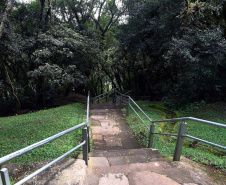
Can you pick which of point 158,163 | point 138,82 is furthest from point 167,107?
point 138,82

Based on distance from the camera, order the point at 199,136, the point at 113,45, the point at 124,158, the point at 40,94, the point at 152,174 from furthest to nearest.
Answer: the point at 113,45, the point at 40,94, the point at 199,136, the point at 124,158, the point at 152,174

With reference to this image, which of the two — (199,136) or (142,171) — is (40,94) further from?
(142,171)

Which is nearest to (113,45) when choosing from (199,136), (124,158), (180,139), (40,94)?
(40,94)

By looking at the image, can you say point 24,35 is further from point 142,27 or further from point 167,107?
point 167,107

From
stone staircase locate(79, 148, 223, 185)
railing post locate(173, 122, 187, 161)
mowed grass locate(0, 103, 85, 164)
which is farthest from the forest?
stone staircase locate(79, 148, 223, 185)

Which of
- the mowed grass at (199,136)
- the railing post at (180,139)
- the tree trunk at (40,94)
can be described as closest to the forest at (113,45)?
the tree trunk at (40,94)

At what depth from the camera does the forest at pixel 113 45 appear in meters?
6.34

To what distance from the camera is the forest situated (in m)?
6.34

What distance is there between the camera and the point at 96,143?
14.2ft

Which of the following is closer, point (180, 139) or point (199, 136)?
point (180, 139)

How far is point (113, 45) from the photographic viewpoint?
12.9 m

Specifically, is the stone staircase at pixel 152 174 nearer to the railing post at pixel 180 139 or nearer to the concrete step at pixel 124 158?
the concrete step at pixel 124 158

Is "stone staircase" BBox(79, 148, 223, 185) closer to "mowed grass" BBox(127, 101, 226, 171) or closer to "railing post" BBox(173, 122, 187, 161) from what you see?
"railing post" BBox(173, 122, 187, 161)

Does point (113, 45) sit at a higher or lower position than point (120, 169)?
higher
